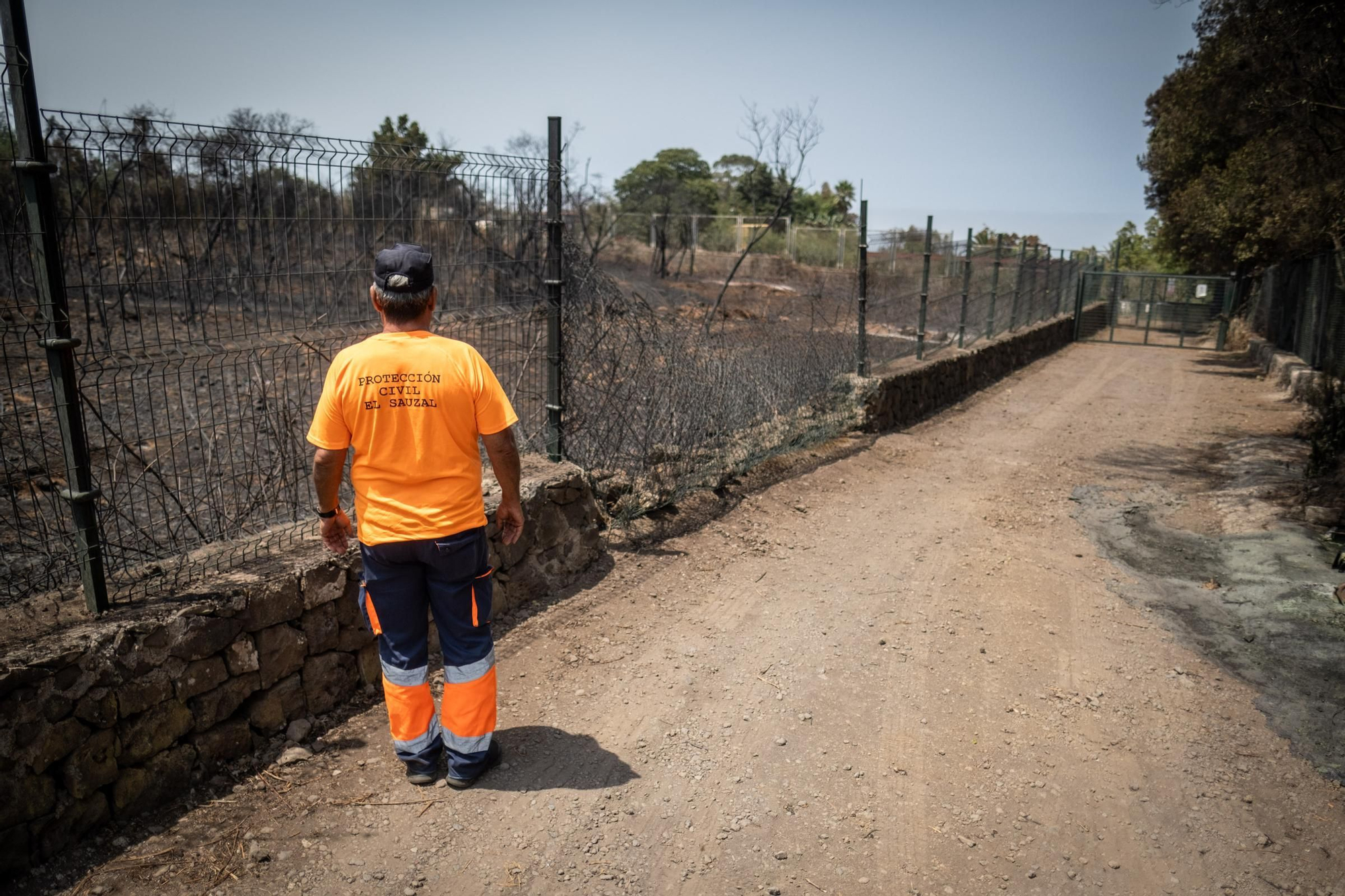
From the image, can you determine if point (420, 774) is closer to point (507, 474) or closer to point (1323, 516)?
point (507, 474)

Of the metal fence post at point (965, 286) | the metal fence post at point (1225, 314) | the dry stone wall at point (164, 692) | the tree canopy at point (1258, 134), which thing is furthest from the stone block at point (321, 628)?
the metal fence post at point (1225, 314)

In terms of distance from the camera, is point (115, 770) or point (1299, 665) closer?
point (115, 770)

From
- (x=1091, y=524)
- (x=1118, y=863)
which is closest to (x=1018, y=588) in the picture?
(x=1091, y=524)

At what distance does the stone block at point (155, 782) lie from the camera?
3195 mm

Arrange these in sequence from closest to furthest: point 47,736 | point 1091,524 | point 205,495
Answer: point 47,736, point 205,495, point 1091,524

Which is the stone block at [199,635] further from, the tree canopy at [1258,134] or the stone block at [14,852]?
the tree canopy at [1258,134]

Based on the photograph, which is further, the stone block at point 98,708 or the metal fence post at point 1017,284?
the metal fence post at point 1017,284

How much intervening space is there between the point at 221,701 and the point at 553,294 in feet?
10.2

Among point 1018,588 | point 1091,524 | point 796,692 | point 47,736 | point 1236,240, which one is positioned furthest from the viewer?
point 1236,240

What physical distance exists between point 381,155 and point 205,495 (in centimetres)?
189

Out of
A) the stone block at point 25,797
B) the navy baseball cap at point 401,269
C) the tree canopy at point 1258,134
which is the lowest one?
the stone block at point 25,797

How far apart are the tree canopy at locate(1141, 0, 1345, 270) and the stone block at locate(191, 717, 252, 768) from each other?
984 centimetres

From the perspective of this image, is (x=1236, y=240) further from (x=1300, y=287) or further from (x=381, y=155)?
(x=381, y=155)

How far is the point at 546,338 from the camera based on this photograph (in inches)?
233
